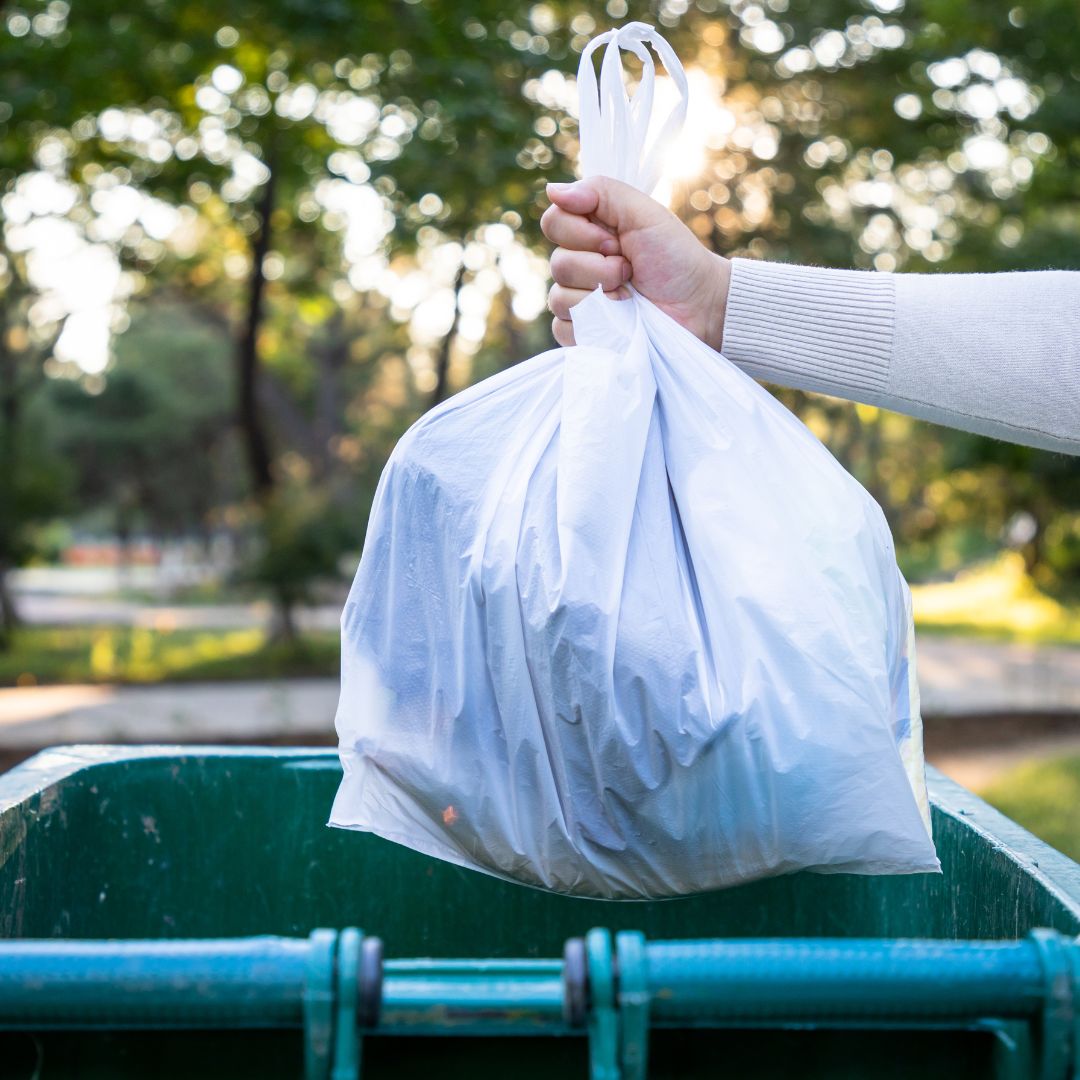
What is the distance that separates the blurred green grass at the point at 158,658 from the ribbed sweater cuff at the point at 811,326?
11.1 metres

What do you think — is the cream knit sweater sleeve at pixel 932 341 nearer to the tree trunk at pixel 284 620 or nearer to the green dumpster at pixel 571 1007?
the green dumpster at pixel 571 1007

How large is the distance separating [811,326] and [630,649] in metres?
0.60

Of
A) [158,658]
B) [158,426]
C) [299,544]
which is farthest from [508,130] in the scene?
[158,426]

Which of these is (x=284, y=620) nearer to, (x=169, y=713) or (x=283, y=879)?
(x=169, y=713)

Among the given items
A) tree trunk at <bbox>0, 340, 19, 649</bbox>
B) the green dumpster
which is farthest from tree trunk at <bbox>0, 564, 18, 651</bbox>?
the green dumpster

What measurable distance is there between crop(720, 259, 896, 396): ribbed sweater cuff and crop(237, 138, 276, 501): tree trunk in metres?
11.6

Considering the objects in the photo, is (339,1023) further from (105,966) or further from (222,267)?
(222,267)

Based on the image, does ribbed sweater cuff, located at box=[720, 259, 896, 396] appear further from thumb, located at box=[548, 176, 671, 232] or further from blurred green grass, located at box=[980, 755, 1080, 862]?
blurred green grass, located at box=[980, 755, 1080, 862]

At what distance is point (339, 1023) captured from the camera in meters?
0.90

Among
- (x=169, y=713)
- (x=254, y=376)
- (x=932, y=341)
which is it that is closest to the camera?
(x=932, y=341)

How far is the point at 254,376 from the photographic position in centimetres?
1383

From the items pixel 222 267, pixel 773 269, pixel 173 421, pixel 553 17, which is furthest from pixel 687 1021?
pixel 173 421

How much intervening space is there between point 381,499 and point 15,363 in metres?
19.2

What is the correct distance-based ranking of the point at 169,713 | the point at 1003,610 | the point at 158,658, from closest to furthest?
the point at 169,713 → the point at 158,658 → the point at 1003,610
